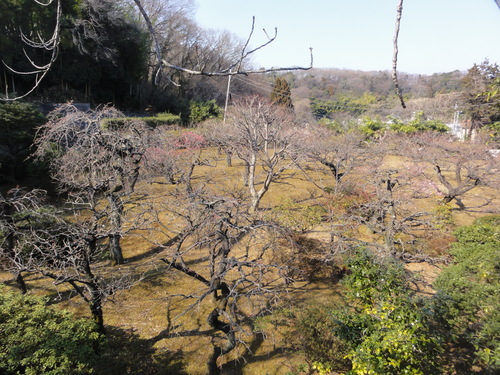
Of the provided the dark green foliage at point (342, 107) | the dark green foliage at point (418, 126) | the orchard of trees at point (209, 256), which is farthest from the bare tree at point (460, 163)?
the dark green foliage at point (342, 107)

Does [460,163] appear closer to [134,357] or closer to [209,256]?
[209,256]

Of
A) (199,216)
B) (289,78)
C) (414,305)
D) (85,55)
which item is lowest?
(414,305)

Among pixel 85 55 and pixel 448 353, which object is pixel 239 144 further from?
pixel 85 55

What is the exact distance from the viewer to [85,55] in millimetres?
16516

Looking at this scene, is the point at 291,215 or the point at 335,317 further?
the point at 291,215

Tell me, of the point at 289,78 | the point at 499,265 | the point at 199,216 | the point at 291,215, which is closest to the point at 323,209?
the point at 291,215

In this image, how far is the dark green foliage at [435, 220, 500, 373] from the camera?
12.3 ft

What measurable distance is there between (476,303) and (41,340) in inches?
243

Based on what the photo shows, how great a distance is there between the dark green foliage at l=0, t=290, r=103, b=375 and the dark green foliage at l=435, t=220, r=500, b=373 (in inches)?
195

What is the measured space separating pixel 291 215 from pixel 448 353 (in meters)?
4.30

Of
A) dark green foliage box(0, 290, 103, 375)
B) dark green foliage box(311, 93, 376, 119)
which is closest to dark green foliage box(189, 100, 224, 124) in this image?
dark green foliage box(311, 93, 376, 119)

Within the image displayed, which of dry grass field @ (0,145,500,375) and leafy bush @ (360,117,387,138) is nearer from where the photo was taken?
dry grass field @ (0,145,500,375)

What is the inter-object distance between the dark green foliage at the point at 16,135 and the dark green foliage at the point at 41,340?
7699 millimetres

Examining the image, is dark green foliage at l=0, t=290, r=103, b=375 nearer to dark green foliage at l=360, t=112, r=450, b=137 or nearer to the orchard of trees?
the orchard of trees
